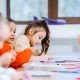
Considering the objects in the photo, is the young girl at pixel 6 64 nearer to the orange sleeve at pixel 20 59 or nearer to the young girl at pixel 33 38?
the orange sleeve at pixel 20 59

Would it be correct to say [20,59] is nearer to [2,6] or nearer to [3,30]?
[3,30]

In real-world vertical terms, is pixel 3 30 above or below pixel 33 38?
above

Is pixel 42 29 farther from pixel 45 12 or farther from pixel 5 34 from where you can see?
pixel 5 34

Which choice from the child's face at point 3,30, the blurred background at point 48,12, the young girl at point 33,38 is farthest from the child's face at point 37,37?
the child's face at point 3,30

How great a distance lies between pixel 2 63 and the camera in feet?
2.65

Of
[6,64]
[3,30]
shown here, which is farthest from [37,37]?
[3,30]

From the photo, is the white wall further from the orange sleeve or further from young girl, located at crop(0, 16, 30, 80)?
young girl, located at crop(0, 16, 30, 80)

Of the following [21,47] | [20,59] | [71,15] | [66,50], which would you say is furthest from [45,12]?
[20,59]

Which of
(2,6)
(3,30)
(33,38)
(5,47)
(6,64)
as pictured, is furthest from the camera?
(2,6)

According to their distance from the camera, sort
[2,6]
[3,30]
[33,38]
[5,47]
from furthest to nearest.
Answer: [2,6], [33,38], [5,47], [3,30]

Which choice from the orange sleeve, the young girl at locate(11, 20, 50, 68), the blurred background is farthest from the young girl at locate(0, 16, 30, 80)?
the blurred background

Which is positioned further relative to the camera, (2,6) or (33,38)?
(2,6)

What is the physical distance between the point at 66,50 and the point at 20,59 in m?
1.47

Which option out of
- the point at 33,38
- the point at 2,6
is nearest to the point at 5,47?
the point at 33,38
